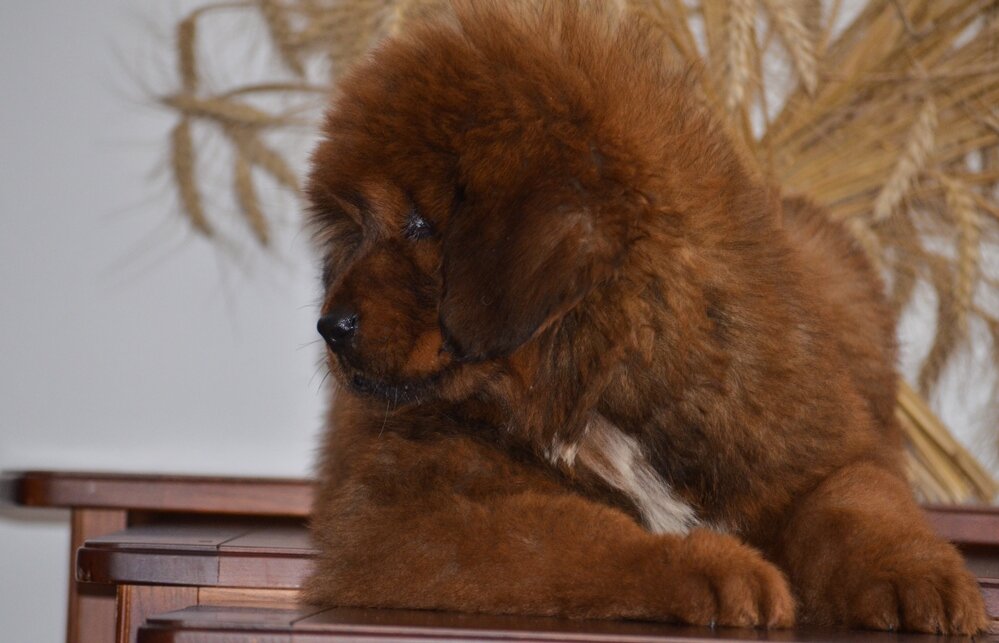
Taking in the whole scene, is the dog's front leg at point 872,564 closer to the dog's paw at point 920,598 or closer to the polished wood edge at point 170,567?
the dog's paw at point 920,598

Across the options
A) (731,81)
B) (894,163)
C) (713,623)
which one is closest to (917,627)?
(713,623)

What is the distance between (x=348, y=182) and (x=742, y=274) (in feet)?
1.46

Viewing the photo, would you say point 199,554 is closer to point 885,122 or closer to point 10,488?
point 10,488

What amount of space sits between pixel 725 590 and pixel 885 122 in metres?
1.40

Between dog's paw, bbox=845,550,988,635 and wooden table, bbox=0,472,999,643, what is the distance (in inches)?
2.8

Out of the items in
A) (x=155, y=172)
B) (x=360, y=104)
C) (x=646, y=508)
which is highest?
(x=155, y=172)

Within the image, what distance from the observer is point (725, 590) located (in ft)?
A: 3.33

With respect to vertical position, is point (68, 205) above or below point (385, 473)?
above

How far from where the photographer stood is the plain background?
2.67 m

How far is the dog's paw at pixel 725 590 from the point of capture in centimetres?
101

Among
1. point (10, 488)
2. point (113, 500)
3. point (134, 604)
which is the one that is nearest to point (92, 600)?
point (113, 500)

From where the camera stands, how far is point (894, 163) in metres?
2.06

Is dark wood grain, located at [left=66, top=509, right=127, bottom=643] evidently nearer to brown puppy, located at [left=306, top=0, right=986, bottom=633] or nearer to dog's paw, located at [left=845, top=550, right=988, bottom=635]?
brown puppy, located at [left=306, top=0, right=986, bottom=633]

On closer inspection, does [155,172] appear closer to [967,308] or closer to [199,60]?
[199,60]
